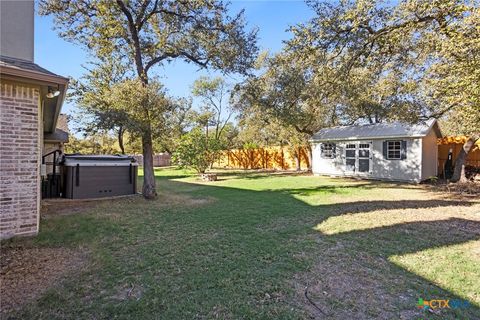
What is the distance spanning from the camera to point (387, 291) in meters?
2.73

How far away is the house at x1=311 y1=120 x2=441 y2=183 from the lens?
1184cm

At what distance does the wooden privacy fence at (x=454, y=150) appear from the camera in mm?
12367

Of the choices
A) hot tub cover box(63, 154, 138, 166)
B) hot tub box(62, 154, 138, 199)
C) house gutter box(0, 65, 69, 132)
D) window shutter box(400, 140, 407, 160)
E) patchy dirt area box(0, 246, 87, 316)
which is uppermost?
house gutter box(0, 65, 69, 132)

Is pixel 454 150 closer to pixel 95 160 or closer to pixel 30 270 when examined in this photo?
pixel 95 160

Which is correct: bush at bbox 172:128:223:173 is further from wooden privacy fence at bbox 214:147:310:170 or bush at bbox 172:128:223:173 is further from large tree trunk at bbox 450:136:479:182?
large tree trunk at bbox 450:136:479:182

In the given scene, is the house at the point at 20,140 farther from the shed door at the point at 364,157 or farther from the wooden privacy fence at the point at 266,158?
the wooden privacy fence at the point at 266,158

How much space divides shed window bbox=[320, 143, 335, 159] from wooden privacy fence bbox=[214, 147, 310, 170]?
3236 millimetres

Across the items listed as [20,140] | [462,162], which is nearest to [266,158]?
[462,162]

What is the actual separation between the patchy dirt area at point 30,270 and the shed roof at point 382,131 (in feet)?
42.6

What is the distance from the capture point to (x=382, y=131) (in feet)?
43.1

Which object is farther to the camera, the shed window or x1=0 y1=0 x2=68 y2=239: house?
the shed window

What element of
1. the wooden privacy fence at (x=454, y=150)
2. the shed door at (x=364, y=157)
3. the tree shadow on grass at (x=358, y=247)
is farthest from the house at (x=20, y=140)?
the wooden privacy fence at (x=454, y=150)

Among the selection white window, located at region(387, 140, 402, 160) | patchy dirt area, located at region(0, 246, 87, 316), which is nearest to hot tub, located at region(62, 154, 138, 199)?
patchy dirt area, located at region(0, 246, 87, 316)

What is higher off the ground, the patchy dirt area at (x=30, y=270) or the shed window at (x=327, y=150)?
the shed window at (x=327, y=150)
